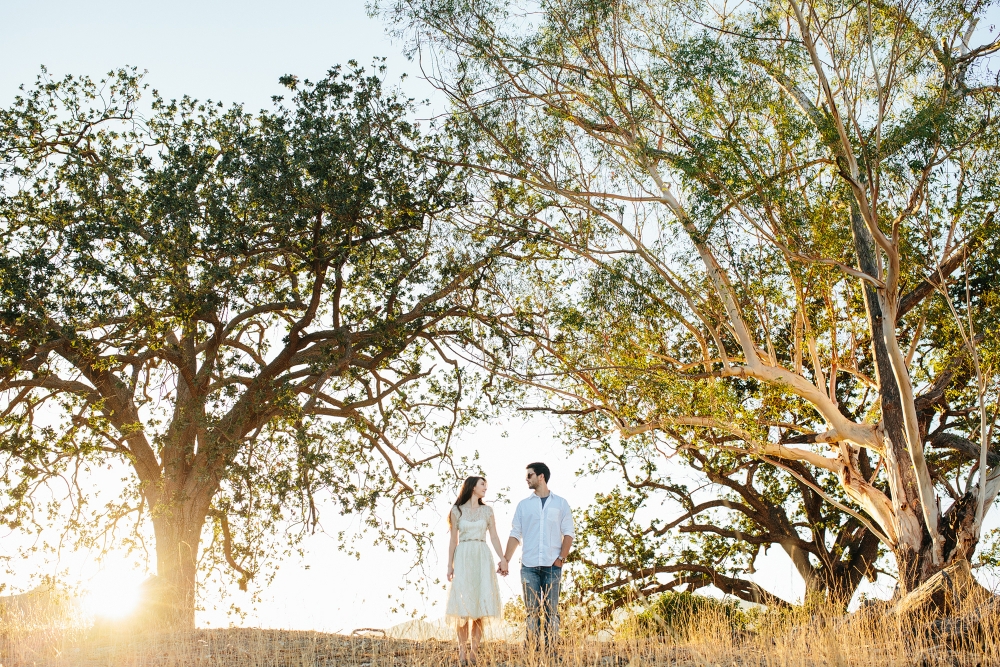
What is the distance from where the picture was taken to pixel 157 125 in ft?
45.1

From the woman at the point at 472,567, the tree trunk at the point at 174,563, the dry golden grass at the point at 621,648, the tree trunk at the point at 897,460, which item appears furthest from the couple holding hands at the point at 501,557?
the tree trunk at the point at 897,460

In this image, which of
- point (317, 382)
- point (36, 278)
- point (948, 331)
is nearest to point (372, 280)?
point (317, 382)

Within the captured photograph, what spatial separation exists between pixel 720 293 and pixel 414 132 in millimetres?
5298

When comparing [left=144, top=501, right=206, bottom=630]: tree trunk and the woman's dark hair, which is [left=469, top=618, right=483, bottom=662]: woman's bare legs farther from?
[left=144, top=501, right=206, bottom=630]: tree trunk

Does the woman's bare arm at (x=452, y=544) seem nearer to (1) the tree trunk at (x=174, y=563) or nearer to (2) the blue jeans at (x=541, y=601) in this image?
(2) the blue jeans at (x=541, y=601)

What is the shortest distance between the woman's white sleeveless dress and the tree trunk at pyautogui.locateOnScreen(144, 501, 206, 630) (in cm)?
548

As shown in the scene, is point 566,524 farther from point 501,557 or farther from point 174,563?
point 174,563

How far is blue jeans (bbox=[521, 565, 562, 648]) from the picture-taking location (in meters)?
7.84

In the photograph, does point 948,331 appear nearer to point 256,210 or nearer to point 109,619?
point 256,210

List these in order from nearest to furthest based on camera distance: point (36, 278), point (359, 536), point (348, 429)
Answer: point (36, 278) → point (359, 536) → point (348, 429)

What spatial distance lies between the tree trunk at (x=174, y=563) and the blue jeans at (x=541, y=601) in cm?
587

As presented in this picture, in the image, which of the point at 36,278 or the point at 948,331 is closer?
the point at 36,278

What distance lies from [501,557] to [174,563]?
6469mm

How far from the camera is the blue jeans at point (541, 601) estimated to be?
7.84 meters
